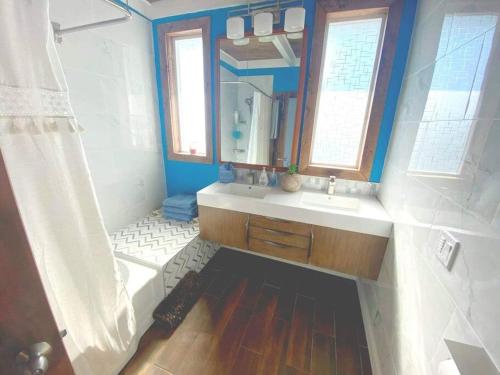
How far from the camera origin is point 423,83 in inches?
45.8

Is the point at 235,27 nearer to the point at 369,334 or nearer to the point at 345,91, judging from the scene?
the point at 345,91

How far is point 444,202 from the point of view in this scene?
0.81 metres

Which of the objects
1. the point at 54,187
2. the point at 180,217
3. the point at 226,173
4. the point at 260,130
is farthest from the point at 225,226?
the point at 54,187

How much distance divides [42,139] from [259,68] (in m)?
1.59

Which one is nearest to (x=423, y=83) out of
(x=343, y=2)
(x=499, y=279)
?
(x=343, y=2)

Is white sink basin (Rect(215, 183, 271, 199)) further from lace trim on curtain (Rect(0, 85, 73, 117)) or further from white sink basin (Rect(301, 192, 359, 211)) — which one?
lace trim on curtain (Rect(0, 85, 73, 117))

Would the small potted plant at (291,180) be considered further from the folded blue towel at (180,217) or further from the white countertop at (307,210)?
the folded blue towel at (180,217)

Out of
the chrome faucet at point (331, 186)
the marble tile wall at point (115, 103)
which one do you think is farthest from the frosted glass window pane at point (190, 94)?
the chrome faucet at point (331, 186)

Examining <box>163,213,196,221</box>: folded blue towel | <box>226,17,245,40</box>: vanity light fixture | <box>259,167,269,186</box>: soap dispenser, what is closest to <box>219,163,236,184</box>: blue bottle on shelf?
<box>259,167,269,186</box>: soap dispenser

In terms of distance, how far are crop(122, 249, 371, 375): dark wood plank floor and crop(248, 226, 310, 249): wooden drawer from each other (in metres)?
0.53

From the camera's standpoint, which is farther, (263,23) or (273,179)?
(273,179)

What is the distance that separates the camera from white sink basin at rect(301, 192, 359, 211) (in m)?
1.71

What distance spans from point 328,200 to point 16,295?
1797 millimetres

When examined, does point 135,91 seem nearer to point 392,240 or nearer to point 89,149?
point 89,149
